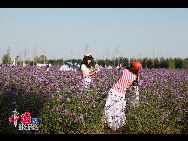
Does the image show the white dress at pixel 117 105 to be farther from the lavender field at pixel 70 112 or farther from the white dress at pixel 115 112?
the lavender field at pixel 70 112

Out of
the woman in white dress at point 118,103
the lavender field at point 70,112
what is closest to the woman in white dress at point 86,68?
the lavender field at point 70,112

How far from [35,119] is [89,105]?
0.96 meters

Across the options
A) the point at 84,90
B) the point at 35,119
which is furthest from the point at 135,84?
the point at 35,119

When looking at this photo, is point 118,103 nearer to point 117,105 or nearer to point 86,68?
point 117,105

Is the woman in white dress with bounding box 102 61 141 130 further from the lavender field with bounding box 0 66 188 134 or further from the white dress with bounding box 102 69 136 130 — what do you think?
the lavender field with bounding box 0 66 188 134

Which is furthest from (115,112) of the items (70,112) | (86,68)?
(86,68)

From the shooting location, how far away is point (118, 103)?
4.46m

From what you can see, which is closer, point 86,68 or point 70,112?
point 70,112

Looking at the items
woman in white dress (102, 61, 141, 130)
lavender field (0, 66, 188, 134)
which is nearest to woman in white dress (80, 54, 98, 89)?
lavender field (0, 66, 188, 134)

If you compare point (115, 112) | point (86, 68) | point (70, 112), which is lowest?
point (115, 112)

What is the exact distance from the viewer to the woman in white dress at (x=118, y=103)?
4.31m

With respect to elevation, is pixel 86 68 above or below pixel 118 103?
above
